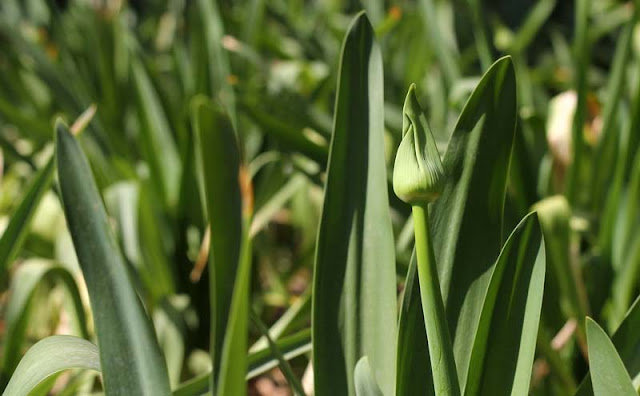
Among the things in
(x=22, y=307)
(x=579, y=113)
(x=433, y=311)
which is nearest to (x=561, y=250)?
(x=579, y=113)

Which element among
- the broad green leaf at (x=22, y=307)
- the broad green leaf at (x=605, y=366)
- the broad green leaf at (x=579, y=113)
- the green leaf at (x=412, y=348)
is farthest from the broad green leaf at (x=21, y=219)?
the broad green leaf at (x=579, y=113)

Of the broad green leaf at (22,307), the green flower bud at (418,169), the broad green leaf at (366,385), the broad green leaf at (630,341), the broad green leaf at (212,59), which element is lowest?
the broad green leaf at (630,341)

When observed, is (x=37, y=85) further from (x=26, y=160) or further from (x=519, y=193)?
(x=519, y=193)

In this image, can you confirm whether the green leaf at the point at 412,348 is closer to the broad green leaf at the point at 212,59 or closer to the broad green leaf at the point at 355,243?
the broad green leaf at the point at 355,243

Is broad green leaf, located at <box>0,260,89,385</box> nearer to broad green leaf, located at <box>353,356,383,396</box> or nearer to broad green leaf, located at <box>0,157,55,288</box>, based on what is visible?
broad green leaf, located at <box>0,157,55,288</box>

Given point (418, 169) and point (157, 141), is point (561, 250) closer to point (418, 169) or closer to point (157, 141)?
point (418, 169)

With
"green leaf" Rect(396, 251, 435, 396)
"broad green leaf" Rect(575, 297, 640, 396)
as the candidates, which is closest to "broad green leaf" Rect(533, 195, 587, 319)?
"broad green leaf" Rect(575, 297, 640, 396)
